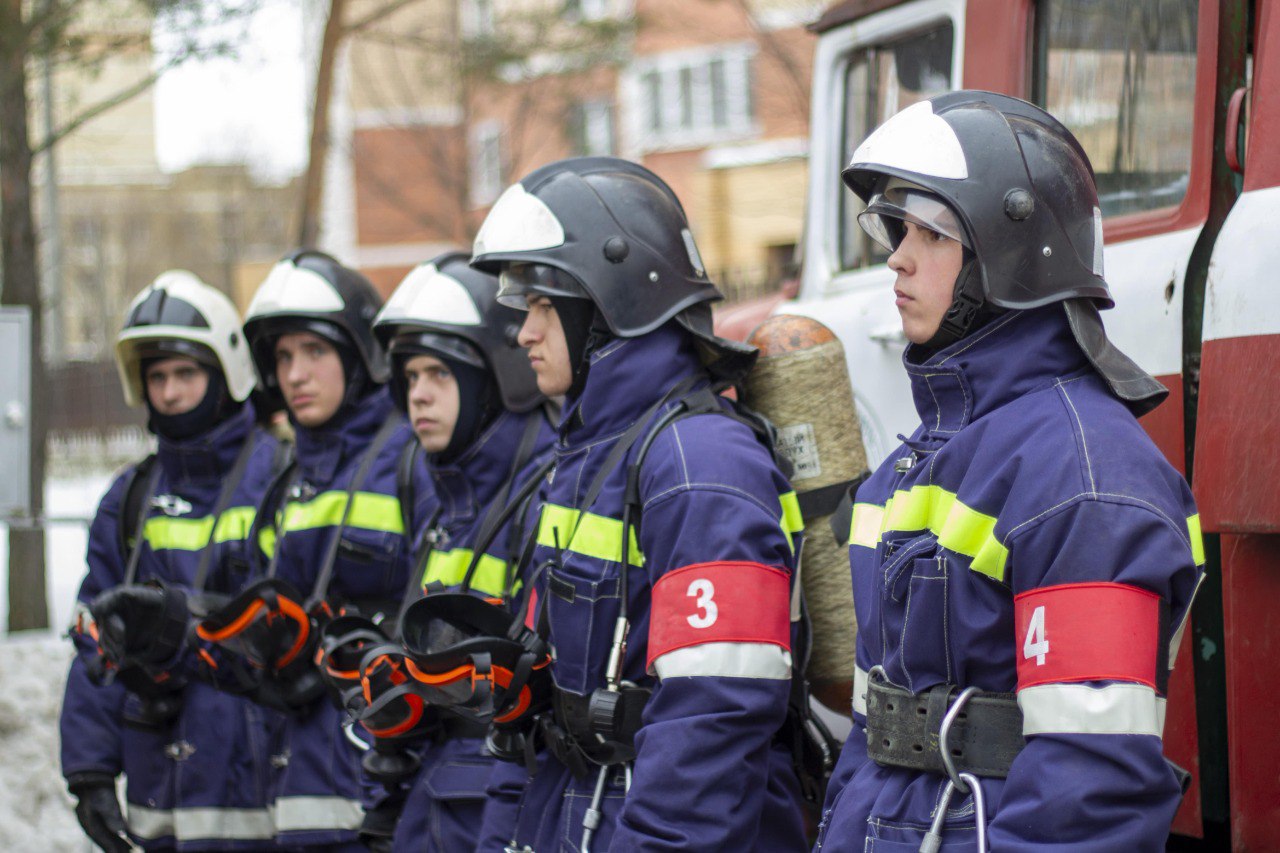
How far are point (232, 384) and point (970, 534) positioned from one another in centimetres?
361

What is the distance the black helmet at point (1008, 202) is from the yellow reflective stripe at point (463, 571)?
1740 millimetres

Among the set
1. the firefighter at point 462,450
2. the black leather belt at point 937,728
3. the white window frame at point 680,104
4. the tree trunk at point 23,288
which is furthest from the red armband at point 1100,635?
the white window frame at point 680,104

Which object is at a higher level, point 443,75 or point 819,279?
point 443,75

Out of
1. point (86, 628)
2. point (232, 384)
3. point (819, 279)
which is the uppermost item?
point (819, 279)

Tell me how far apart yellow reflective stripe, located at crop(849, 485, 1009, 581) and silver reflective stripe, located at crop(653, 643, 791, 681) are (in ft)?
1.03

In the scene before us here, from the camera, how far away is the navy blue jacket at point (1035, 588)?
6.16 ft

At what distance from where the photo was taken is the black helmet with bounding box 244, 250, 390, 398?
4754 mm

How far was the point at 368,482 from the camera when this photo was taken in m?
4.43

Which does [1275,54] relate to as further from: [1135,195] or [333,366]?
[333,366]

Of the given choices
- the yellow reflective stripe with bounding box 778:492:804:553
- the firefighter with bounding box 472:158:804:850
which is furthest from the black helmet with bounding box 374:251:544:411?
the yellow reflective stripe with bounding box 778:492:804:553

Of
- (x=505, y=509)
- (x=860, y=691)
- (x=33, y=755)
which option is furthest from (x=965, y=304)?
(x=33, y=755)

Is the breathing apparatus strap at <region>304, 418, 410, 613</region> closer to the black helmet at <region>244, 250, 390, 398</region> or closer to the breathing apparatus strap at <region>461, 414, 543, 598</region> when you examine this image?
the black helmet at <region>244, 250, 390, 398</region>

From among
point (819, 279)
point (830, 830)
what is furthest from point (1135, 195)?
point (830, 830)

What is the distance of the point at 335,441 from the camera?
15.1ft
